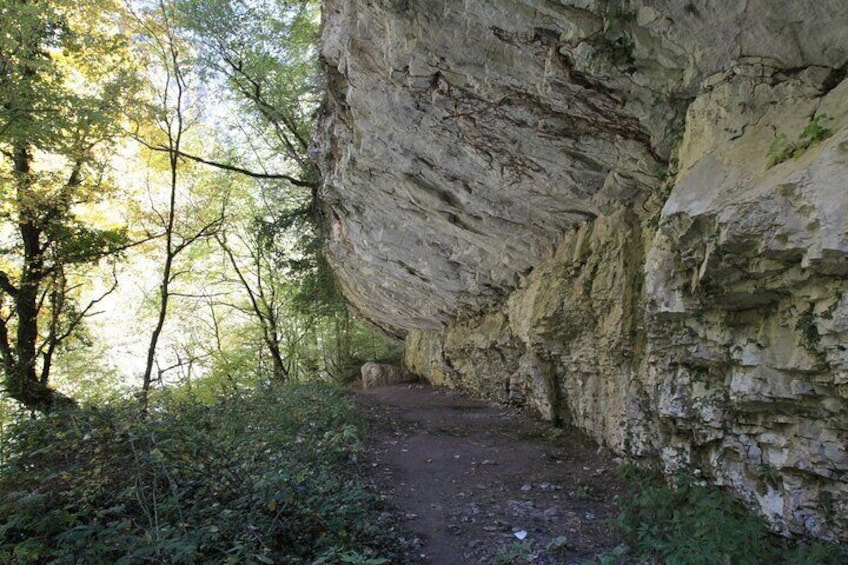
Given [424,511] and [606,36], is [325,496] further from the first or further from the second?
[606,36]

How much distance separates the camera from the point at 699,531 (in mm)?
3621

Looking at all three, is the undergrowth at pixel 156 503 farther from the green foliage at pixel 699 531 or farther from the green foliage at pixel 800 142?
the green foliage at pixel 800 142

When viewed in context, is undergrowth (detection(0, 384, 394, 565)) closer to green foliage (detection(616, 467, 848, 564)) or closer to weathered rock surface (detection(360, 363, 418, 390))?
green foliage (detection(616, 467, 848, 564))

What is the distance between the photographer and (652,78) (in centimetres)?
436

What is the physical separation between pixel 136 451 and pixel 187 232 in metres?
13.0

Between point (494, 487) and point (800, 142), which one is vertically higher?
point (800, 142)

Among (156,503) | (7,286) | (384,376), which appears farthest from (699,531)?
(384,376)

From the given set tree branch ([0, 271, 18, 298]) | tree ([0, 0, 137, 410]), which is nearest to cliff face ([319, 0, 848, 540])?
tree ([0, 0, 137, 410])

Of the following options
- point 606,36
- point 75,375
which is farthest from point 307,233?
point 606,36

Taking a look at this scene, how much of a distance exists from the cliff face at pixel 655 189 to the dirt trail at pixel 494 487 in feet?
2.21

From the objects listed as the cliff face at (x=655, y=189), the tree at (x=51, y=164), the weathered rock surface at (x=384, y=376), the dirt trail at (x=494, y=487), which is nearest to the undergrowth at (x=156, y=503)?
the dirt trail at (x=494, y=487)

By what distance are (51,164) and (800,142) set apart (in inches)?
535

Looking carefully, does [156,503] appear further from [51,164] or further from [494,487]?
[51,164]

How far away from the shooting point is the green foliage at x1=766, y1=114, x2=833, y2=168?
3.15 meters
